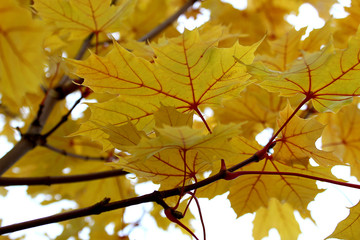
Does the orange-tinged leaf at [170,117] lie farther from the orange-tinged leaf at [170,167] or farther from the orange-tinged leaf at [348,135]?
the orange-tinged leaf at [348,135]

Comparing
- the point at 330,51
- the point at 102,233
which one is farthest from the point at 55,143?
the point at 330,51

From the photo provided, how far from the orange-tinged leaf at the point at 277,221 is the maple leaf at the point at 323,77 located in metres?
0.73

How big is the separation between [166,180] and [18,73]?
0.32 m

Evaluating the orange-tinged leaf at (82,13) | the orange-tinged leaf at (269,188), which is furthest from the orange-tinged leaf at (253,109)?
the orange-tinged leaf at (82,13)

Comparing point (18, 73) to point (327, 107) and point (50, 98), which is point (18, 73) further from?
point (50, 98)

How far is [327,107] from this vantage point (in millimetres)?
659

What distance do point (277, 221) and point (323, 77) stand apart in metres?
0.84

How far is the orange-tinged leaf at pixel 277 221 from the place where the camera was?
1.30 meters

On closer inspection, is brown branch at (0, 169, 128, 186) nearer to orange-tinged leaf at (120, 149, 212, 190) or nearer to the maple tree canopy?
→ the maple tree canopy

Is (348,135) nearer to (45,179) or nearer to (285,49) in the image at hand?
(285,49)

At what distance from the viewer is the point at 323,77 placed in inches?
25.2

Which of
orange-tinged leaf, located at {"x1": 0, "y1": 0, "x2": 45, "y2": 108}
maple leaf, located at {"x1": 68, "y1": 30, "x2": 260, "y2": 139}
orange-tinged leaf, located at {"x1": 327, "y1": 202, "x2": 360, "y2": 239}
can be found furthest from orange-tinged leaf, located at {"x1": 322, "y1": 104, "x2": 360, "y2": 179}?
orange-tinged leaf, located at {"x1": 0, "y1": 0, "x2": 45, "y2": 108}

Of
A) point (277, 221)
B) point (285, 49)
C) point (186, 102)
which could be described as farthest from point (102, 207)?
point (277, 221)

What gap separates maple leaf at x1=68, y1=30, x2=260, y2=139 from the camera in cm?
62
